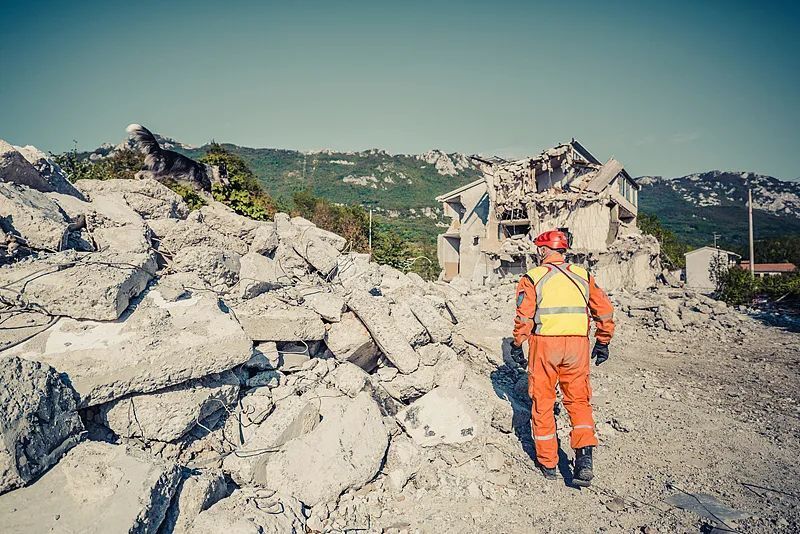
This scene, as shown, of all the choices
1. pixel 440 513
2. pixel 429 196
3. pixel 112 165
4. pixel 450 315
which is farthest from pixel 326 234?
pixel 429 196

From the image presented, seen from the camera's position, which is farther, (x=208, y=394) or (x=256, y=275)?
(x=256, y=275)

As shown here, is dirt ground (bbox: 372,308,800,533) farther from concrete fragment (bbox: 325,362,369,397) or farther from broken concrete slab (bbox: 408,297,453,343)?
concrete fragment (bbox: 325,362,369,397)

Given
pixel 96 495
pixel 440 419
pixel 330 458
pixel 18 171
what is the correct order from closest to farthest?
1. pixel 96 495
2. pixel 330 458
3. pixel 440 419
4. pixel 18 171

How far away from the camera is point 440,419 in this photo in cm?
405

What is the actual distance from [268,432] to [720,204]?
8478 cm

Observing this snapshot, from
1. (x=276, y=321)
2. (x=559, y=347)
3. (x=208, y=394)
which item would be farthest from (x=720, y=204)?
(x=208, y=394)

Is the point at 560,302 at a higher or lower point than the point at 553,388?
higher

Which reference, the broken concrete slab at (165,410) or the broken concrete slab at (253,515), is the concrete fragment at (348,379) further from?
the broken concrete slab at (253,515)

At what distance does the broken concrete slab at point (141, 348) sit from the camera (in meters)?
3.00

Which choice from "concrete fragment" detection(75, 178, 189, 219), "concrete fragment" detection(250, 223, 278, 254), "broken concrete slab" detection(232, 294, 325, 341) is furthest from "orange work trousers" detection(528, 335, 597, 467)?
"concrete fragment" detection(75, 178, 189, 219)

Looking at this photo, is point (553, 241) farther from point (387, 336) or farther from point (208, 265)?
point (208, 265)

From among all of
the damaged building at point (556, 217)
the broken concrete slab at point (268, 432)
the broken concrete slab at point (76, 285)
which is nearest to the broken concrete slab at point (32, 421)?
the broken concrete slab at point (76, 285)

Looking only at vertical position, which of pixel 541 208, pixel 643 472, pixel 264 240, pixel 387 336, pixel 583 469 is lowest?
pixel 643 472

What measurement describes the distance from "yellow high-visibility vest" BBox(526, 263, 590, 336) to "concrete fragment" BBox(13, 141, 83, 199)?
5.34 meters
